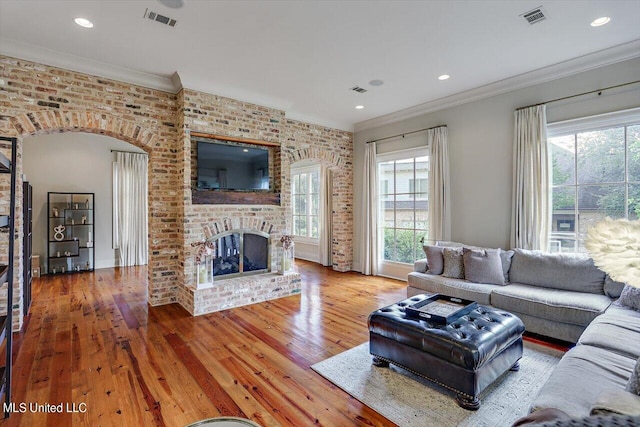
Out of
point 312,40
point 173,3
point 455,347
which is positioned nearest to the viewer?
point 455,347

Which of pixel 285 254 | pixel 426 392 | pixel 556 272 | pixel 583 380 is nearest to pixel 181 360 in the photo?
pixel 426 392

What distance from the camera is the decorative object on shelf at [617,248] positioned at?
538 millimetres

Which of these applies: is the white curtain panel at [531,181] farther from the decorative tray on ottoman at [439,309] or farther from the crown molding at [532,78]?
the decorative tray on ottoman at [439,309]

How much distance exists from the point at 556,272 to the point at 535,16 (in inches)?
103

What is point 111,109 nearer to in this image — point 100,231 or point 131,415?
point 131,415

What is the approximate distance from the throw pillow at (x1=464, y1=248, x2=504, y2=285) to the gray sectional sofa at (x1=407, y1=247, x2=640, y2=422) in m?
0.07

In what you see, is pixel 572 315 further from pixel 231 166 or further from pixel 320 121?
pixel 320 121

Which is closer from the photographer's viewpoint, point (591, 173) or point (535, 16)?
point (535, 16)

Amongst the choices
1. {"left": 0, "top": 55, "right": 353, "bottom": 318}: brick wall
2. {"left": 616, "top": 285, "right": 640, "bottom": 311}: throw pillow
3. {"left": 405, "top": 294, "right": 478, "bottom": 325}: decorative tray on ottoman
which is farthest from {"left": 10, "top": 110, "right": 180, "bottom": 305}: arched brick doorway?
{"left": 616, "top": 285, "right": 640, "bottom": 311}: throw pillow

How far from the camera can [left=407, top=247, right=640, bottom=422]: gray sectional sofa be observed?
4.90ft

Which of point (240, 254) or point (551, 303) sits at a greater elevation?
point (240, 254)

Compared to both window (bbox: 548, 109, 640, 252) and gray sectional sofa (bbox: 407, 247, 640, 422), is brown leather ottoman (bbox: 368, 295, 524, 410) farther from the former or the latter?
window (bbox: 548, 109, 640, 252)

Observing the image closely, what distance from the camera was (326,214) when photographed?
7.64m

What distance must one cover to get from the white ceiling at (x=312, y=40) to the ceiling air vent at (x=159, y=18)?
0.05 m
